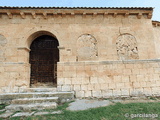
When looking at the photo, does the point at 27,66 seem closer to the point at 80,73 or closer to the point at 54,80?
the point at 54,80

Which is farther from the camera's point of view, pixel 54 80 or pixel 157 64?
pixel 54 80

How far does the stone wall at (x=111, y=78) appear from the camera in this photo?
20.3 feet

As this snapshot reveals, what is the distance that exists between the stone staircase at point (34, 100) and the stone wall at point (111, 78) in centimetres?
67

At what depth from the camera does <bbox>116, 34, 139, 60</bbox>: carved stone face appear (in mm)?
6723

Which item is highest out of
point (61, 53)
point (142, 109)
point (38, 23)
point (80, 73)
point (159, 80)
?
point (38, 23)

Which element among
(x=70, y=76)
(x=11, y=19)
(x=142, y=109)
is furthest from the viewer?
(x=11, y=19)

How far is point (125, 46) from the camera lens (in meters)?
6.82

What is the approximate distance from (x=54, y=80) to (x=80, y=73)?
5.75 feet

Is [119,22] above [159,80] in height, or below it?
above

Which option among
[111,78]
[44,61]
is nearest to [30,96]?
[44,61]

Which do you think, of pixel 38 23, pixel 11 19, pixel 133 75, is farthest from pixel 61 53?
pixel 133 75

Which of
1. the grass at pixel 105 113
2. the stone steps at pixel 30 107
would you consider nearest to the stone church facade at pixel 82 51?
the stone steps at pixel 30 107

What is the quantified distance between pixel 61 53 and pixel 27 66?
193 centimetres

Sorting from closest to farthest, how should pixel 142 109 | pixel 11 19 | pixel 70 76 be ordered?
pixel 142 109 < pixel 70 76 < pixel 11 19
